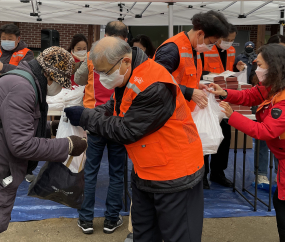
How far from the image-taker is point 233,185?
425 cm

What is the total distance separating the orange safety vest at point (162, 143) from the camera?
1.74m

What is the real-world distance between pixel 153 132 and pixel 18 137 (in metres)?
0.73

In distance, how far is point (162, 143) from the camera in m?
1.79

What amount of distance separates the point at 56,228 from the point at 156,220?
5.29ft

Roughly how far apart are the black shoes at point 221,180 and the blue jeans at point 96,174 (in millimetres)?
1764

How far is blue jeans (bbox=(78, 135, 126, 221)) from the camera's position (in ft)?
10.2

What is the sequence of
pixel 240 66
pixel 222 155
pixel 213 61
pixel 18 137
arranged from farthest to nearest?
pixel 240 66
pixel 222 155
pixel 213 61
pixel 18 137

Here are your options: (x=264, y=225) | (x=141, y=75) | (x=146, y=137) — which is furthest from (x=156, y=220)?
(x=264, y=225)

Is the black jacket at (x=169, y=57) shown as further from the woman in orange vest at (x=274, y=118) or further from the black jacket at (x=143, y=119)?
the black jacket at (x=143, y=119)

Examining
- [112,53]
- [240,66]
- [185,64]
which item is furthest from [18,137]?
[240,66]

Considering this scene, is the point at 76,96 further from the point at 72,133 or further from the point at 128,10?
the point at 128,10

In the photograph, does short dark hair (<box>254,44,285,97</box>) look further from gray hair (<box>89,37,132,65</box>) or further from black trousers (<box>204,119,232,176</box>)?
black trousers (<box>204,119,232,176</box>)

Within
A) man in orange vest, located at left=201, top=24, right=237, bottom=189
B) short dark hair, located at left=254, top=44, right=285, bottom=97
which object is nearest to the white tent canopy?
man in orange vest, located at left=201, top=24, right=237, bottom=189

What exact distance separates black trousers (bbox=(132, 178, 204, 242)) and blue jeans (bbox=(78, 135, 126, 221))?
3.72ft
